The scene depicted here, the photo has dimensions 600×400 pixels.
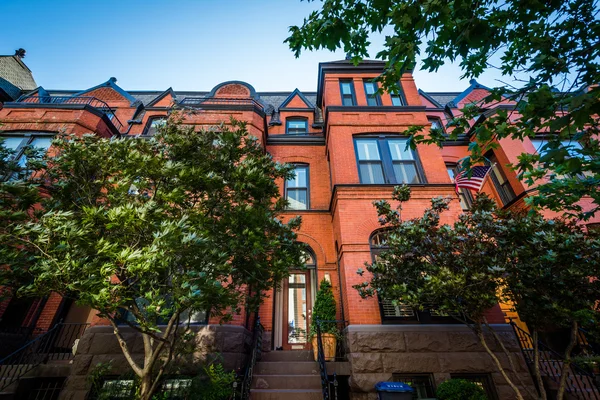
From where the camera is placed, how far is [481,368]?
21.6 feet

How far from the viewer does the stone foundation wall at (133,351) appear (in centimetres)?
653

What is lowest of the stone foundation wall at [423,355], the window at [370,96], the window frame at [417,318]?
the stone foundation wall at [423,355]

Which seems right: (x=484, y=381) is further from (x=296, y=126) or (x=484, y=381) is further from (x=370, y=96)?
(x=296, y=126)

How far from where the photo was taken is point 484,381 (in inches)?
264

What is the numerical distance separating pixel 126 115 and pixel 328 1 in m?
14.7

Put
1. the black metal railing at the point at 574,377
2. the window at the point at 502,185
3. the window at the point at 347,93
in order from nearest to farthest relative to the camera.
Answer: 1. the black metal railing at the point at 574,377
2. the window at the point at 502,185
3. the window at the point at 347,93

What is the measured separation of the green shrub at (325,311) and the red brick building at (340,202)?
411 mm

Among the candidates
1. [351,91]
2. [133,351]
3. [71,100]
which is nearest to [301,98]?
[351,91]

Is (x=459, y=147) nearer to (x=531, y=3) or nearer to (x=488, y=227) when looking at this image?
(x=488, y=227)

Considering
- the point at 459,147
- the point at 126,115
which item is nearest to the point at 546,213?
the point at 459,147

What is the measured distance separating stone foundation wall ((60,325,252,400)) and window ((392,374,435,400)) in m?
4.06

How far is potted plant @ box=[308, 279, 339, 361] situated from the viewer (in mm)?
7664

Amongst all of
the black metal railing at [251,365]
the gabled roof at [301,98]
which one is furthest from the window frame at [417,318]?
the gabled roof at [301,98]

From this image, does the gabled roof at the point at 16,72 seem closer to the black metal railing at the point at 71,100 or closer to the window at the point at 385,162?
the black metal railing at the point at 71,100
